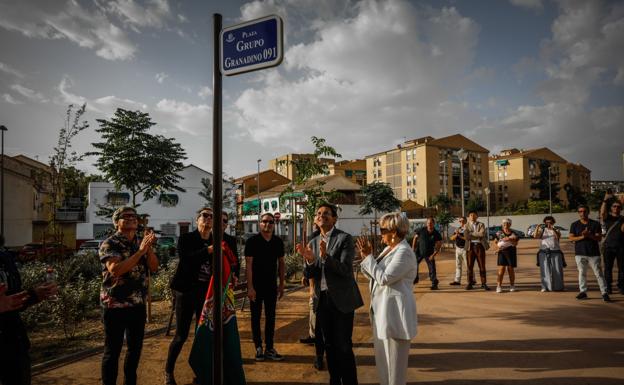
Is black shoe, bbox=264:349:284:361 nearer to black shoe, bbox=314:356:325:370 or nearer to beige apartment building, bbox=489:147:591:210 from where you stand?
black shoe, bbox=314:356:325:370

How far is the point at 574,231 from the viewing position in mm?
7969

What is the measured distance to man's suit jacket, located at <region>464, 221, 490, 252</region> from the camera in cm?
964

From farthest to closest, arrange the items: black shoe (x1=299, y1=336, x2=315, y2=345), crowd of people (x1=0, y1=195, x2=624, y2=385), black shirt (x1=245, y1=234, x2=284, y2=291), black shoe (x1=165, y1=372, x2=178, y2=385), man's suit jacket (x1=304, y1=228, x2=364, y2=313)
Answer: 1. black shoe (x1=299, y1=336, x2=315, y2=345)
2. black shirt (x1=245, y1=234, x2=284, y2=291)
3. black shoe (x1=165, y1=372, x2=178, y2=385)
4. man's suit jacket (x1=304, y1=228, x2=364, y2=313)
5. crowd of people (x1=0, y1=195, x2=624, y2=385)

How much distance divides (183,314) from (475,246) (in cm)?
803

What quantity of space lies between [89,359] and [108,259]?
2.45 meters

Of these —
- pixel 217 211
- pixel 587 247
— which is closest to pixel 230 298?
pixel 217 211

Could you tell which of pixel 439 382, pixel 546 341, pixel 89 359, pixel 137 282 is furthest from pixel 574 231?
pixel 89 359

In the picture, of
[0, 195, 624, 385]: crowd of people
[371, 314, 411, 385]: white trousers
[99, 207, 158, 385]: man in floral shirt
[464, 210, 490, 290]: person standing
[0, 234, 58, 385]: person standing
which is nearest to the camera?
[0, 234, 58, 385]: person standing

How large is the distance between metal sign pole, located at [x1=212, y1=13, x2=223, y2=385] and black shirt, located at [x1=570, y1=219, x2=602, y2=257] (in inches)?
313

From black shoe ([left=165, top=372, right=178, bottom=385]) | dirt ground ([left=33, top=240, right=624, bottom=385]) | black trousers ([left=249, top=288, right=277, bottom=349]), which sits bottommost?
dirt ground ([left=33, top=240, right=624, bottom=385])

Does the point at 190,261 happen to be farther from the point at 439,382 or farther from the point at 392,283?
the point at 439,382

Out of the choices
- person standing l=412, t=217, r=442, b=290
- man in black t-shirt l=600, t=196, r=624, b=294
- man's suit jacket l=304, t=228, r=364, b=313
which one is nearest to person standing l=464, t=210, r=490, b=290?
person standing l=412, t=217, r=442, b=290

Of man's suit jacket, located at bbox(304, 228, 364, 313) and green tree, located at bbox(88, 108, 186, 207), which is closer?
man's suit jacket, located at bbox(304, 228, 364, 313)

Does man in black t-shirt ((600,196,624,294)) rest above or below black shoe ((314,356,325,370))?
above
